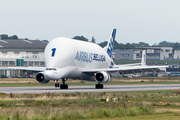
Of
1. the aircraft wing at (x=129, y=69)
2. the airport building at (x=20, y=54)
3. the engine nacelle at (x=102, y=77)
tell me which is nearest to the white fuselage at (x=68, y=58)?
the aircraft wing at (x=129, y=69)

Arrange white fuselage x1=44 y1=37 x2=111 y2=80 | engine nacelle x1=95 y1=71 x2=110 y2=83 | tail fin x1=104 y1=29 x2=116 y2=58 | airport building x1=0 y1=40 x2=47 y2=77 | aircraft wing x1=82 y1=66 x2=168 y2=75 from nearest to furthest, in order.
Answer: white fuselage x1=44 y1=37 x2=111 y2=80 < engine nacelle x1=95 y1=71 x2=110 y2=83 < aircraft wing x1=82 y1=66 x2=168 y2=75 < tail fin x1=104 y1=29 x2=116 y2=58 < airport building x1=0 y1=40 x2=47 y2=77

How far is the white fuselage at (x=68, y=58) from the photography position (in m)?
46.8

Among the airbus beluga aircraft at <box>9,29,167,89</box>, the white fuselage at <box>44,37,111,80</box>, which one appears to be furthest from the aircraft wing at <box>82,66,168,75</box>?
the white fuselage at <box>44,37,111,80</box>

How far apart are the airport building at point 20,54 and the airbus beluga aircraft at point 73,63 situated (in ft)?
216

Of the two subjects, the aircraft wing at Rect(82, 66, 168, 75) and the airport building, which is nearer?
the aircraft wing at Rect(82, 66, 168, 75)

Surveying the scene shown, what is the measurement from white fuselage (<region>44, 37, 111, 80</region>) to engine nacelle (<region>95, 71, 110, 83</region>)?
244cm

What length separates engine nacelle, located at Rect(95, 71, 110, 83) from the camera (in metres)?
51.0

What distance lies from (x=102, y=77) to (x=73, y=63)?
181 inches

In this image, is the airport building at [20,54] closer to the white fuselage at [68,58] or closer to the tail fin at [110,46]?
the tail fin at [110,46]

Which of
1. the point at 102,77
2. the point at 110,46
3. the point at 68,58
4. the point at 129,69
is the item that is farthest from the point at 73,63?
the point at 110,46

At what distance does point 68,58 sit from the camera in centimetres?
4878

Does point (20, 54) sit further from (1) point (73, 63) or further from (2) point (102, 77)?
(1) point (73, 63)

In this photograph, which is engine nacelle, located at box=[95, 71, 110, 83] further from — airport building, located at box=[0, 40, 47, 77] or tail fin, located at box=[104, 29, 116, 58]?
airport building, located at box=[0, 40, 47, 77]

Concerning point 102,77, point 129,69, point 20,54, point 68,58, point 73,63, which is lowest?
point 102,77
